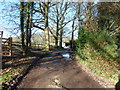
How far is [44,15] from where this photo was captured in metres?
13.7

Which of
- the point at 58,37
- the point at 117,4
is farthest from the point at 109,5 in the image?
the point at 58,37

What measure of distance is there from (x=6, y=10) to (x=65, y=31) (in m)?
16.8

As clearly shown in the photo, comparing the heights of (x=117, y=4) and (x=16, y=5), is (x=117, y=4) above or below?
below

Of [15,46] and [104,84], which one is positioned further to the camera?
[15,46]

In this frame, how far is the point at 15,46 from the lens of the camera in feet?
28.9

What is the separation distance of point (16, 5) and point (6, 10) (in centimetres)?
106

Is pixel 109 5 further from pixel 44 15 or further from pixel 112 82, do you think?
pixel 44 15

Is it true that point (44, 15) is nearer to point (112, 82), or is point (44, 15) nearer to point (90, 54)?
point (90, 54)

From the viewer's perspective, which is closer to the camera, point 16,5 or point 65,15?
point 16,5

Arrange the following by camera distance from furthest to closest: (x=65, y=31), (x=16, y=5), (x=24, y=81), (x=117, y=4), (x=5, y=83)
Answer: (x=65, y=31), (x=16, y=5), (x=117, y=4), (x=24, y=81), (x=5, y=83)

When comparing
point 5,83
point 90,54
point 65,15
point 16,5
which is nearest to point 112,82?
point 90,54

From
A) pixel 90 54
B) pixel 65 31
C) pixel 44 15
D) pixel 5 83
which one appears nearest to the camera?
pixel 5 83

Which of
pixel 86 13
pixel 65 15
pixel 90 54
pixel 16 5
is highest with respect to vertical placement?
pixel 65 15

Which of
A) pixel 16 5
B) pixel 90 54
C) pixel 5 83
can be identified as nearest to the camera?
pixel 5 83
